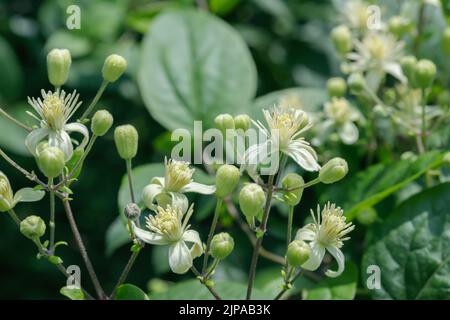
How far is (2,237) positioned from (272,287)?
108cm

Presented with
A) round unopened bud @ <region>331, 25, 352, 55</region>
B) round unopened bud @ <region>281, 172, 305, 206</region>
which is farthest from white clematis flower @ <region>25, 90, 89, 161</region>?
round unopened bud @ <region>331, 25, 352, 55</region>

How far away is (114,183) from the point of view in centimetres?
230

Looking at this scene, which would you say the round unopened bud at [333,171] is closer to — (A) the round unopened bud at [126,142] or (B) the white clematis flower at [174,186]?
(B) the white clematis flower at [174,186]

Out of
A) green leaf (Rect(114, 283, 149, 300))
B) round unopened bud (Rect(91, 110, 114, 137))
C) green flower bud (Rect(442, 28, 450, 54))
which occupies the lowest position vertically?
green leaf (Rect(114, 283, 149, 300))

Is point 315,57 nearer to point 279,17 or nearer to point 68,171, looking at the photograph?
point 279,17

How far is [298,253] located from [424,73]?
56cm

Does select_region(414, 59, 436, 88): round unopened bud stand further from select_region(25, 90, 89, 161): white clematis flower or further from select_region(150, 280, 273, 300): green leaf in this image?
select_region(25, 90, 89, 161): white clematis flower

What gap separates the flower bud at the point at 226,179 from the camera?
1324mm

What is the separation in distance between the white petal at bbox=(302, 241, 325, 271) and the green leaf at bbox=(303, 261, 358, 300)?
18 cm

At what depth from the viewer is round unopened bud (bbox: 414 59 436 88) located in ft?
5.24

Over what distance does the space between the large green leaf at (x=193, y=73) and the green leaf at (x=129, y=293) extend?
577mm

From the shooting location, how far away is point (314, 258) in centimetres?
135

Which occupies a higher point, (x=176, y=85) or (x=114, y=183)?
(x=176, y=85)
